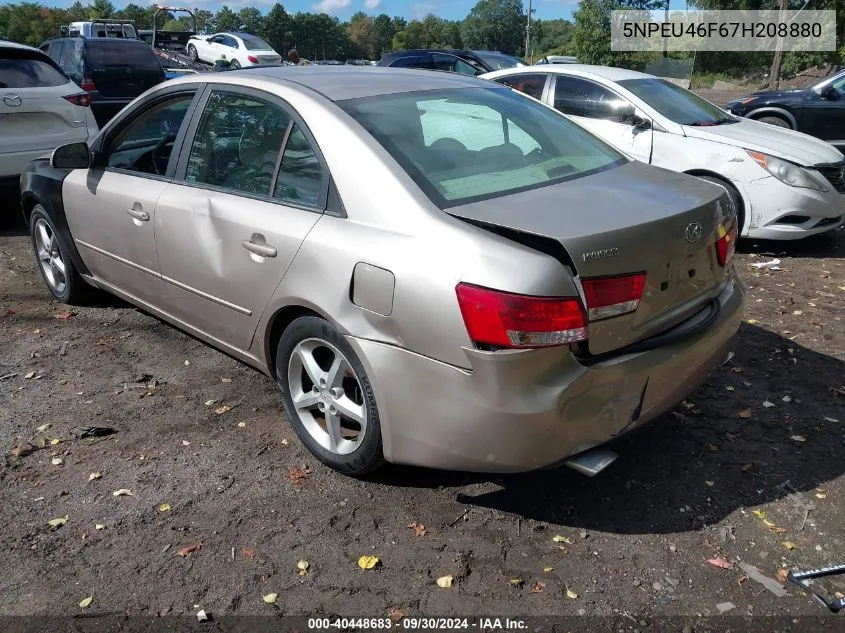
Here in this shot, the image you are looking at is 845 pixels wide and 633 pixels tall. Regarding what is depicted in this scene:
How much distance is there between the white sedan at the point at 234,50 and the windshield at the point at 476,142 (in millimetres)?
21191

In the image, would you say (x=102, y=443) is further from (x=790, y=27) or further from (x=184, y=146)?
(x=790, y=27)

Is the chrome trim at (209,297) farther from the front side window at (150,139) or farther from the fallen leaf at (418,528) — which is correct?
the fallen leaf at (418,528)

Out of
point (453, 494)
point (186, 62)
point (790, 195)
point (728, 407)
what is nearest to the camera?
point (453, 494)

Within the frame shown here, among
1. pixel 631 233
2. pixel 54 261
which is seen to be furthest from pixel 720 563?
pixel 54 261

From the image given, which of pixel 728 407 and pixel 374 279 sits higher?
pixel 374 279

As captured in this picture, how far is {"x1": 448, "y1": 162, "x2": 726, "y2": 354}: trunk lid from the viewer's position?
2.46 m

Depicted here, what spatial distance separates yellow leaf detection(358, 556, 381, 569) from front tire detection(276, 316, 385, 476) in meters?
0.41

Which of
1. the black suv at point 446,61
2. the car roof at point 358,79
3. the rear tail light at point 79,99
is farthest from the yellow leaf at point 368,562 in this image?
the black suv at point 446,61

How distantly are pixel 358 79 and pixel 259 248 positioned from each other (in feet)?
3.33

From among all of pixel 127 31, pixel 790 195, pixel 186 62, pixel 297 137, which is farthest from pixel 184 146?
pixel 127 31

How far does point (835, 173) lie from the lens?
256 inches

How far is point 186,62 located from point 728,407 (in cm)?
2460

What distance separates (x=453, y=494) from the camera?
3055 mm

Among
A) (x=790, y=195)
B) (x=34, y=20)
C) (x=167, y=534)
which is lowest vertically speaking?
(x=167, y=534)
